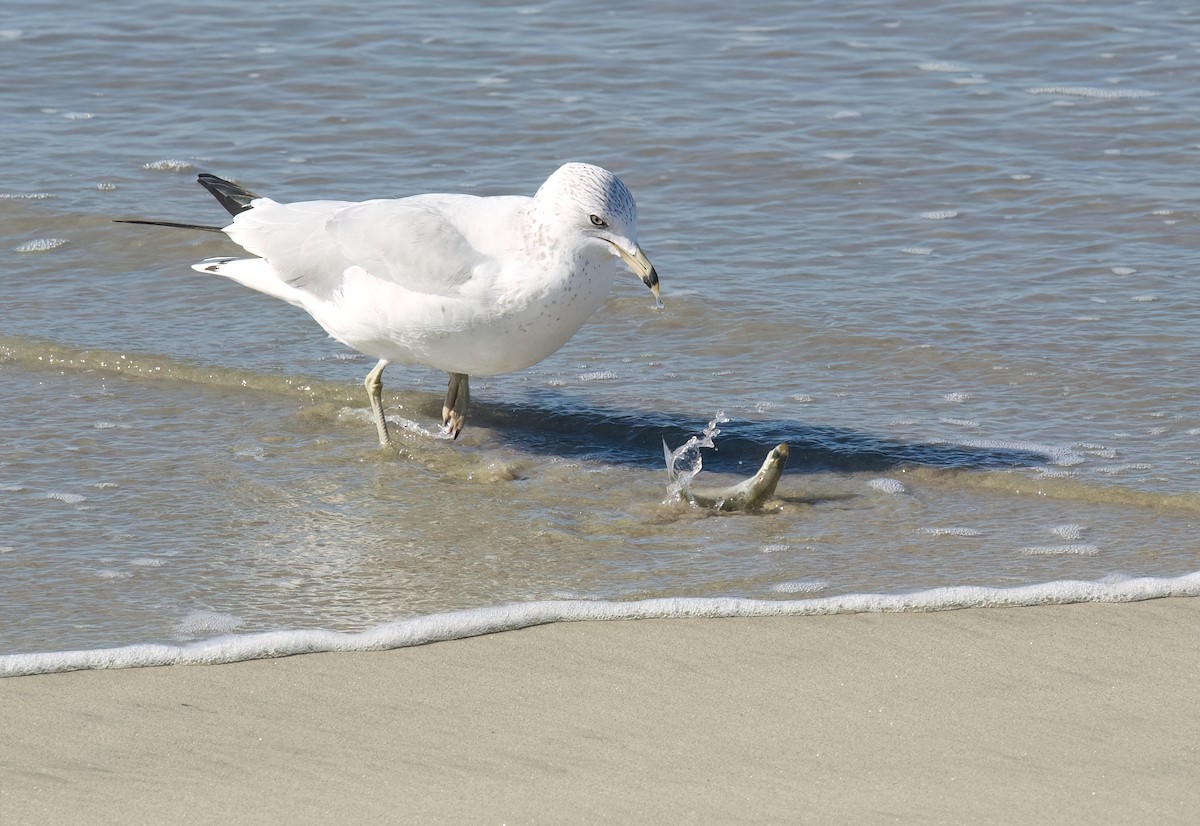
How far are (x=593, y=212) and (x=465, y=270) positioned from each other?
1.71 ft

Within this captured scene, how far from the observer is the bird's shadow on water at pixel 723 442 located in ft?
20.6

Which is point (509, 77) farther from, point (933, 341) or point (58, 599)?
point (58, 599)

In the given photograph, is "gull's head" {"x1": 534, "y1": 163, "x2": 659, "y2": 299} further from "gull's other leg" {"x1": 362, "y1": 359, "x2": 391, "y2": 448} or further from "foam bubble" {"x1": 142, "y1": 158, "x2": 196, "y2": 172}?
"foam bubble" {"x1": 142, "y1": 158, "x2": 196, "y2": 172}

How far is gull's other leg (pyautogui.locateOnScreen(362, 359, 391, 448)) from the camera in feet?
21.4

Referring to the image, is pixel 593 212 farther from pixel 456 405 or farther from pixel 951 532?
pixel 951 532

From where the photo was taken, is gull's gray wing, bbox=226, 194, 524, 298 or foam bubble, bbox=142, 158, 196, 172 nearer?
gull's gray wing, bbox=226, 194, 524, 298

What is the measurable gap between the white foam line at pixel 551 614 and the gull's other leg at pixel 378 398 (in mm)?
1723

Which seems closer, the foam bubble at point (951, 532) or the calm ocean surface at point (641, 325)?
the calm ocean surface at point (641, 325)

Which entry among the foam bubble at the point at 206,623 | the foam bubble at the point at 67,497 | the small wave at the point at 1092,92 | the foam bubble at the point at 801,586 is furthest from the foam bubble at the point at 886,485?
the small wave at the point at 1092,92

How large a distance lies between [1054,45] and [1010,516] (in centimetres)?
736

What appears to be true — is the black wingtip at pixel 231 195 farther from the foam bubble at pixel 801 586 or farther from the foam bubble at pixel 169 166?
the foam bubble at pixel 169 166

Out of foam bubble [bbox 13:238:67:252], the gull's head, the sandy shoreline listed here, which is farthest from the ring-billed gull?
foam bubble [bbox 13:238:67:252]

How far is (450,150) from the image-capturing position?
1041cm

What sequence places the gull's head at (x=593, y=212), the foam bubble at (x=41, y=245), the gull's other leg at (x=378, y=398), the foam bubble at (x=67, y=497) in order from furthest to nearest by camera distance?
the foam bubble at (x=41, y=245) → the gull's other leg at (x=378, y=398) → the foam bubble at (x=67, y=497) → the gull's head at (x=593, y=212)
